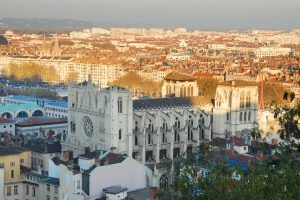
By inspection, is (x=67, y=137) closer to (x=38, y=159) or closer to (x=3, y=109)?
(x=38, y=159)

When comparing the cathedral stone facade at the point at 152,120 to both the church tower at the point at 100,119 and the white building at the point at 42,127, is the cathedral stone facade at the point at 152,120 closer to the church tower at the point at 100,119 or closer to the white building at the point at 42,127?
the church tower at the point at 100,119

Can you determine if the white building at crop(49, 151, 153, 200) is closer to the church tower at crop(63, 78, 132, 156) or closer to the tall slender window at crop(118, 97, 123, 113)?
the church tower at crop(63, 78, 132, 156)

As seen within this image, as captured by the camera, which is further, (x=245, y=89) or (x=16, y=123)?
(x=16, y=123)

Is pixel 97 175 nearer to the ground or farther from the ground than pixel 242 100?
nearer to the ground

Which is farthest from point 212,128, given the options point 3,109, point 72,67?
point 72,67

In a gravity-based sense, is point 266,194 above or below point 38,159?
above

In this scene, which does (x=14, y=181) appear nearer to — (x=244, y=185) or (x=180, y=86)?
(x=244, y=185)

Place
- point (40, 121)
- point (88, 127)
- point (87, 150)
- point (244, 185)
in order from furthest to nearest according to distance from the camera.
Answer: point (40, 121) → point (88, 127) → point (87, 150) → point (244, 185)

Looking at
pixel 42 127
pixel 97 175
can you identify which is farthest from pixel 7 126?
pixel 97 175
